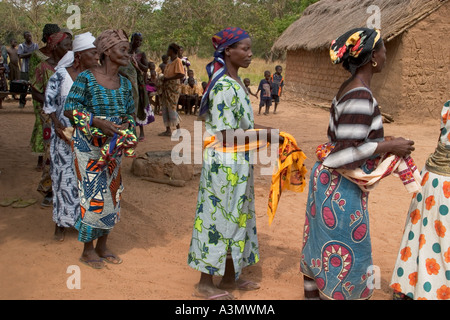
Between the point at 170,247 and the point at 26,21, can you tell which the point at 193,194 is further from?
the point at 26,21

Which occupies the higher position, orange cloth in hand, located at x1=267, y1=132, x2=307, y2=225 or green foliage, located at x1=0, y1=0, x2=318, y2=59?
green foliage, located at x1=0, y1=0, x2=318, y2=59

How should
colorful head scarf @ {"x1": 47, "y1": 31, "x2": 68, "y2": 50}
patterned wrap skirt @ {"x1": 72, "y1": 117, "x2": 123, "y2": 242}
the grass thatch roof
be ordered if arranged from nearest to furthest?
patterned wrap skirt @ {"x1": 72, "y1": 117, "x2": 123, "y2": 242}
colorful head scarf @ {"x1": 47, "y1": 31, "x2": 68, "y2": 50}
the grass thatch roof

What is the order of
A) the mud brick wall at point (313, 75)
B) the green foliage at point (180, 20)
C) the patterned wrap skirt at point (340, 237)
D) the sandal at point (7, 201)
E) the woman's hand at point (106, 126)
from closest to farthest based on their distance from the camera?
the patterned wrap skirt at point (340, 237) → the woman's hand at point (106, 126) → the sandal at point (7, 201) → the mud brick wall at point (313, 75) → the green foliage at point (180, 20)

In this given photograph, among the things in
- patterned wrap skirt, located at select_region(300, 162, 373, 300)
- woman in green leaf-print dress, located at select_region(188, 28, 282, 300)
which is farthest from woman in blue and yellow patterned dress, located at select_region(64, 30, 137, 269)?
patterned wrap skirt, located at select_region(300, 162, 373, 300)

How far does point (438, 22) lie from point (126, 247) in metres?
10.1

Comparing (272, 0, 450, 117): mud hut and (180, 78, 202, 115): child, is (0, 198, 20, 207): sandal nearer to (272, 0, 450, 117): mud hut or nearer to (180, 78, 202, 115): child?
(180, 78, 202, 115): child

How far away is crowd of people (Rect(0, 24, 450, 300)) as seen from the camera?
2801mm

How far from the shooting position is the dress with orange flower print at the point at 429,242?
3078 mm

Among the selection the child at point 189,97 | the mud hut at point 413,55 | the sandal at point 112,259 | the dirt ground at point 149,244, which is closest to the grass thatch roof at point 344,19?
the mud hut at point 413,55

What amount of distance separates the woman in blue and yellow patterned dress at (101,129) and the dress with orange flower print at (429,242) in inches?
82.9

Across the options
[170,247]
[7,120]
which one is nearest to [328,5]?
[7,120]

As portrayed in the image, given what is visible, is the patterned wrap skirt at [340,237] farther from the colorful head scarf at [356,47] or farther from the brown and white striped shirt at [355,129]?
the colorful head scarf at [356,47]

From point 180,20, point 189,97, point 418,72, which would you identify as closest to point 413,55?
point 418,72

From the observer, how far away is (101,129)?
3.62 m
